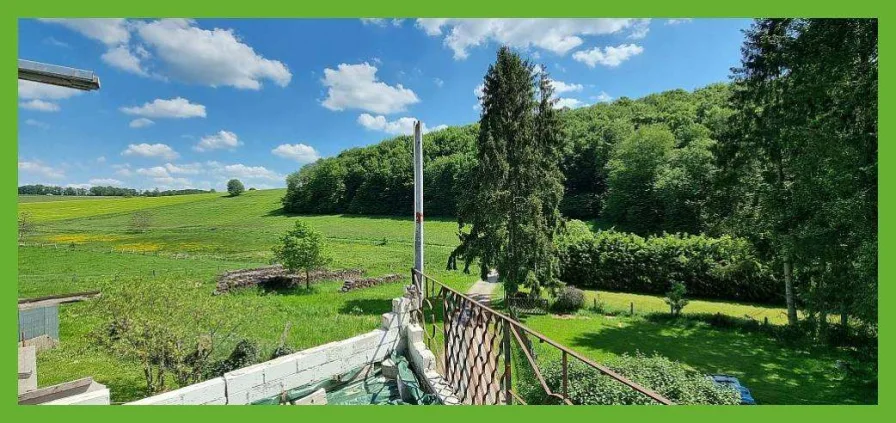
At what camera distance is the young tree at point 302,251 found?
53.7 ft

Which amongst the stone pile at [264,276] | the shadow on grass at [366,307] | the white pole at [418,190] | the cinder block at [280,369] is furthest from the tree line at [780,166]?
the stone pile at [264,276]

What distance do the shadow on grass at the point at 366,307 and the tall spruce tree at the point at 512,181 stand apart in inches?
148

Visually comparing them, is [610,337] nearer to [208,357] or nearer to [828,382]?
[828,382]

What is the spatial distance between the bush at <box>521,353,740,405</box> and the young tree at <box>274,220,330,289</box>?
1306 centimetres

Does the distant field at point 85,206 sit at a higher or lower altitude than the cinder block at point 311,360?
higher

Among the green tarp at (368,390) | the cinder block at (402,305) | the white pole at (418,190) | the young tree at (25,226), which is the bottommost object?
the green tarp at (368,390)

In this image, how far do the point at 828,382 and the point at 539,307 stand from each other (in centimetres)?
811

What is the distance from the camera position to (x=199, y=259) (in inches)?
905

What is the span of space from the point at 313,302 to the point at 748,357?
539 inches

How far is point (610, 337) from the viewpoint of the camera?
479 inches

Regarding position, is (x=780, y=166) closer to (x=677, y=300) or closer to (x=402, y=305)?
(x=677, y=300)

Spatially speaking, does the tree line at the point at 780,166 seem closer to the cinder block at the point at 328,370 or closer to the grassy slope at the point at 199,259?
the grassy slope at the point at 199,259

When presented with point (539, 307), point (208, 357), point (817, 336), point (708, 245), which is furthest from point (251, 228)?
point (817, 336)

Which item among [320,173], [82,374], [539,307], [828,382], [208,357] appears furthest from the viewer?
[320,173]
